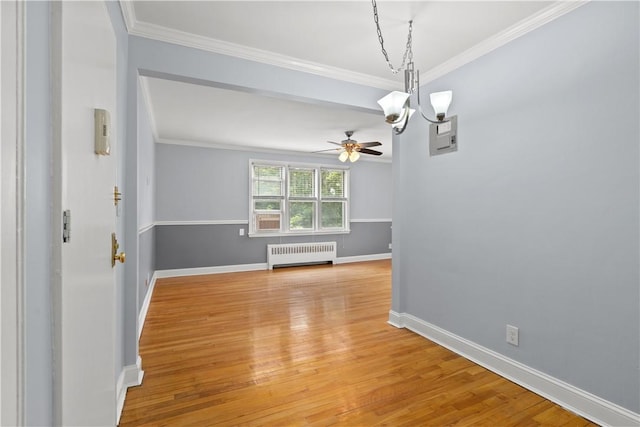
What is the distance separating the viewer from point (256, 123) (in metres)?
4.32

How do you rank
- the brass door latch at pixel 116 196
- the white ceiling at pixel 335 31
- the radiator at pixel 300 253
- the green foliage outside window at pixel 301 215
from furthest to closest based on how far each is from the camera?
the green foliage outside window at pixel 301 215 < the radiator at pixel 300 253 < the white ceiling at pixel 335 31 < the brass door latch at pixel 116 196

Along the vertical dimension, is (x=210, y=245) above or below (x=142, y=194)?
below

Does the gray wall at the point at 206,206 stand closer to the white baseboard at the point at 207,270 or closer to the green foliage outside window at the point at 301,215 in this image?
the white baseboard at the point at 207,270

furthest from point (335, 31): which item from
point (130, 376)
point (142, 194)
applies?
point (130, 376)

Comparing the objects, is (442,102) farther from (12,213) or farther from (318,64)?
(12,213)

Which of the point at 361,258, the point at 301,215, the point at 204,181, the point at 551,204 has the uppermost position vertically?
the point at 204,181

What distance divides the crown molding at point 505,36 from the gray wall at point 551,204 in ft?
0.15

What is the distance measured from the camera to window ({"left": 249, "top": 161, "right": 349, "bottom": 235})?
6184 millimetres

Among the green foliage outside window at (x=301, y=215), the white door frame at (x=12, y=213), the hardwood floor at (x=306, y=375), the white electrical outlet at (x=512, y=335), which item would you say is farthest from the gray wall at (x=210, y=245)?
the white door frame at (x=12, y=213)

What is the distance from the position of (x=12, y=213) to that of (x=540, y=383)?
2693 millimetres

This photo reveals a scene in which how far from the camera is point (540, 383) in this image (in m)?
2.01

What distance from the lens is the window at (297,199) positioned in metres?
6.18

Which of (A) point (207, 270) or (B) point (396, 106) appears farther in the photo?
(A) point (207, 270)

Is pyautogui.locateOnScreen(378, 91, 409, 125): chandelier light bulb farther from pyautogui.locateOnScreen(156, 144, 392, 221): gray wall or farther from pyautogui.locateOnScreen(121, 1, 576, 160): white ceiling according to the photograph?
pyautogui.locateOnScreen(156, 144, 392, 221): gray wall
